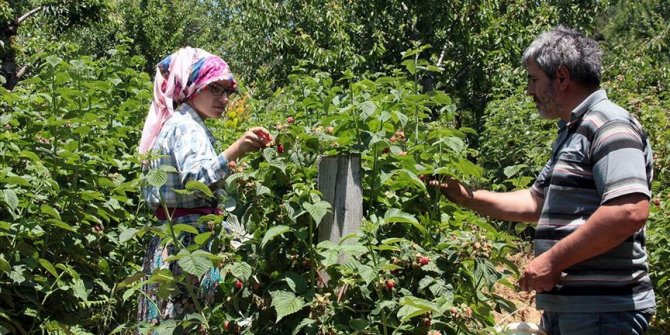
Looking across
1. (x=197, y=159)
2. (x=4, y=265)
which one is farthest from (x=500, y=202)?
(x=4, y=265)

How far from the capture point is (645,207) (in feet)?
6.39

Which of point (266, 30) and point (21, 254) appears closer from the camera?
point (21, 254)

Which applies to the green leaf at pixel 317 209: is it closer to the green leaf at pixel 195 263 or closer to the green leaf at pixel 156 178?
the green leaf at pixel 195 263

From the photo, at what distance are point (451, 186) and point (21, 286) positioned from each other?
170 cm

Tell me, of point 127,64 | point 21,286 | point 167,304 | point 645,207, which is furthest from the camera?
point 127,64

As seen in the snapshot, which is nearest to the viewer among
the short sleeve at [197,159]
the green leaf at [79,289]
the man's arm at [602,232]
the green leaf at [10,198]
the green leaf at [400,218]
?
the man's arm at [602,232]

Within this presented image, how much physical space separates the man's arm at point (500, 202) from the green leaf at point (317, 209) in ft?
1.56

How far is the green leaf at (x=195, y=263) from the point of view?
210 centimetres

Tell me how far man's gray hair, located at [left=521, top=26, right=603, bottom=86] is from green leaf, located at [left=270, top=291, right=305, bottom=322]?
3.01 ft

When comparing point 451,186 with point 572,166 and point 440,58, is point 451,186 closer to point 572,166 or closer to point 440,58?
point 572,166

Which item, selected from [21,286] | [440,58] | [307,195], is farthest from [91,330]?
[440,58]

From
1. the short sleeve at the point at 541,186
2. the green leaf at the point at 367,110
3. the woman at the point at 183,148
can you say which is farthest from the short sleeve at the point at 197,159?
the short sleeve at the point at 541,186

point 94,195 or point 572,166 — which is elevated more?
point 572,166

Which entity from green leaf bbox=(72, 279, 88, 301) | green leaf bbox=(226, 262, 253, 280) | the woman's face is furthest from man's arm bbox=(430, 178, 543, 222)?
green leaf bbox=(72, 279, 88, 301)
